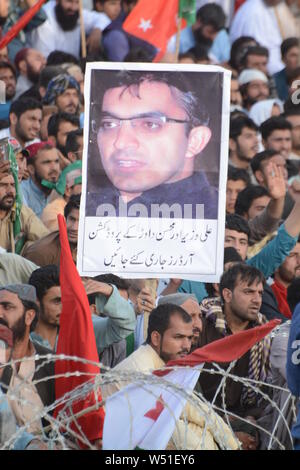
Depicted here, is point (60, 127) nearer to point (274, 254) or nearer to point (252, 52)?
point (274, 254)

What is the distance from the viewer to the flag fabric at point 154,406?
8.55 metres

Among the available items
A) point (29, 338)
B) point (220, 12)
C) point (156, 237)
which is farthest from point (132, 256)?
point (220, 12)

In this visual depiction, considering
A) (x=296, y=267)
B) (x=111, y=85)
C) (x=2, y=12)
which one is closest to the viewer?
(x=111, y=85)

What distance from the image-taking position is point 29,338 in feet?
31.2

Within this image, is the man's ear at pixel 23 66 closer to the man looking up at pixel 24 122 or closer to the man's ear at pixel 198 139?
the man looking up at pixel 24 122

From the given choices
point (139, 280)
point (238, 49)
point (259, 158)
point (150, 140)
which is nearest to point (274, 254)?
point (139, 280)

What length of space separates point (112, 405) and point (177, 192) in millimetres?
1922

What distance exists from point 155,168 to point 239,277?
3.16 feet

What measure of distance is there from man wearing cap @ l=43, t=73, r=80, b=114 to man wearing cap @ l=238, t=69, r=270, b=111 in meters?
2.35

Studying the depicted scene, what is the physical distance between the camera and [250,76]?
15297 millimetres

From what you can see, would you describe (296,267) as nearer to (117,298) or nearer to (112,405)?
(117,298)

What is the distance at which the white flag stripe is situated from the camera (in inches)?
336

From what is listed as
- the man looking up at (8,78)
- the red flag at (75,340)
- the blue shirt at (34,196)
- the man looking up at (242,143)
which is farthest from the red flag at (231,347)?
the man looking up at (8,78)

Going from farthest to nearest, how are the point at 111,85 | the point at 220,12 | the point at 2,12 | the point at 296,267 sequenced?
the point at 220,12 < the point at 2,12 < the point at 296,267 < the point at 111,85
